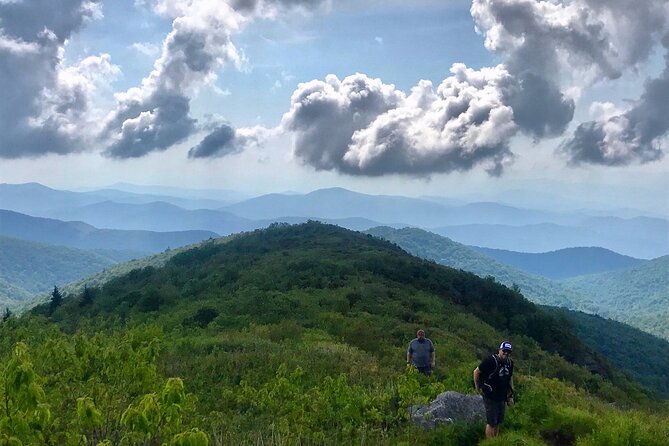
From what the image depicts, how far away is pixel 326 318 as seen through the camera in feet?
139

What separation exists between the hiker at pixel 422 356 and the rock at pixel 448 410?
154 inches

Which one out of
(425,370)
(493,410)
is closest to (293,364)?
(425,370)

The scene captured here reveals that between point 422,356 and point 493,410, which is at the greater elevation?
point 493,410

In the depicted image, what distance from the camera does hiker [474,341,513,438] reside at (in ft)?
42.5

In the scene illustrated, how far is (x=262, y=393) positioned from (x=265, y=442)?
2.12m

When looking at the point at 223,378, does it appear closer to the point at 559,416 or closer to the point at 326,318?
the point at 559,416

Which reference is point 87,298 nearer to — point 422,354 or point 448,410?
point 422,354

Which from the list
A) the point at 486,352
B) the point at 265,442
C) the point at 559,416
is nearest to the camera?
the point at 265,442

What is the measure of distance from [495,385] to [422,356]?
6385 millimetres

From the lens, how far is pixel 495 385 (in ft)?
42.5

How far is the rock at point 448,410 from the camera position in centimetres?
1408

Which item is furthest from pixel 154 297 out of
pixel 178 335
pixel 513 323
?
pixel 513 323

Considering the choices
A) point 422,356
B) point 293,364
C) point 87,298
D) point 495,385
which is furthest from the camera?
point 87,298

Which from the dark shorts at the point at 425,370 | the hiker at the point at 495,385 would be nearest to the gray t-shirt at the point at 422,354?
the dark shorts at the point at 425,370
